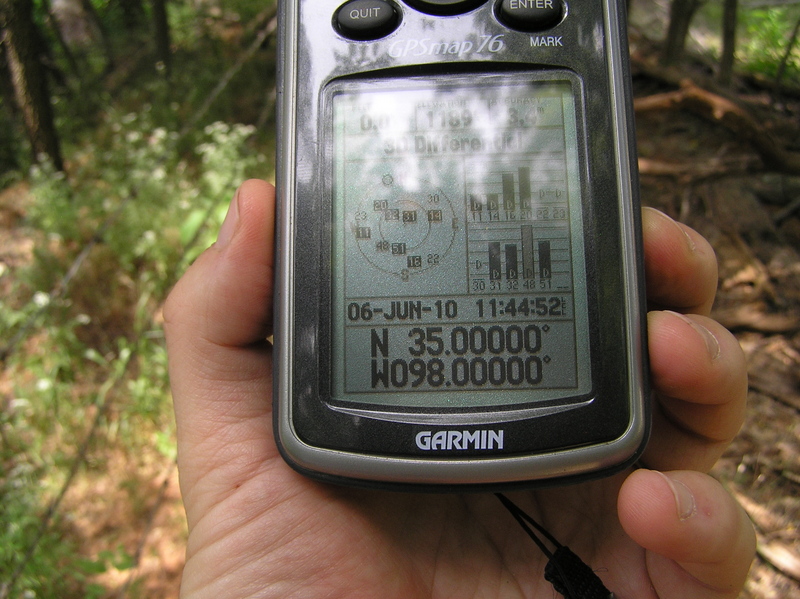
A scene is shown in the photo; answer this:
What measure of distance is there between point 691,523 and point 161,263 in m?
3.03

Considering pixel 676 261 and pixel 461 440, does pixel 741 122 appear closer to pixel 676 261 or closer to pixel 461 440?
pixel 676 261

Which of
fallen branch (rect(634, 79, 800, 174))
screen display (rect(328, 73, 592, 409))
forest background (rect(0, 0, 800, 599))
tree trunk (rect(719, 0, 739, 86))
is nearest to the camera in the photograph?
screen display (rect(328, 73, 592, 409))

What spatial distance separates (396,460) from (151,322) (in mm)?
2418

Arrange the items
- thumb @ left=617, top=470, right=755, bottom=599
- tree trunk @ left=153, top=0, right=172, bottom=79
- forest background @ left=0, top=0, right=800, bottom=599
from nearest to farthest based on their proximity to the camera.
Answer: thumb @ left=617, top=470, right=755, bottom=599 → forest background @ left=0, top=0, right=800, bottom=599 → tree trunk @ left=153, top=0, right=172, bottom=79

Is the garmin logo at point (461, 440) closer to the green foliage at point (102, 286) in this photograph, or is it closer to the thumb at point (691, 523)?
the thumb at point (691, 523)

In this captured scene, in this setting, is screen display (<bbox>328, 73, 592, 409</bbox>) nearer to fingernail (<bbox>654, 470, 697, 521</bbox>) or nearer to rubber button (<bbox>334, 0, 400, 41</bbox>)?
rubber button (<bbox>334, 0, 400, 41</bbox>)

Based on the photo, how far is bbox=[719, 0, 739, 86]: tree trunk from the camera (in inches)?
119

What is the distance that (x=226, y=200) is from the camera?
3.57 meters

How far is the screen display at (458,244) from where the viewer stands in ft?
4.75

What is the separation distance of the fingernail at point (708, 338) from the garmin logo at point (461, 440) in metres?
0.47

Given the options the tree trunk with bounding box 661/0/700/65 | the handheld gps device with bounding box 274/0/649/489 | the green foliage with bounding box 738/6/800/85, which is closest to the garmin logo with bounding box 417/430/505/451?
the handheld gps device with bounding box 274/0/649/489

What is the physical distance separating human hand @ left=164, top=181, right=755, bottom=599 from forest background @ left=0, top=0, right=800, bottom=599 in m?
1.12

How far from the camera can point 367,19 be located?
1536mm

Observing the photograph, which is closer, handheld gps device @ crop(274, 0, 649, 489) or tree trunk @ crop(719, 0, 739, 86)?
handheld gps device @ crop(274, 0, 649, 489)
